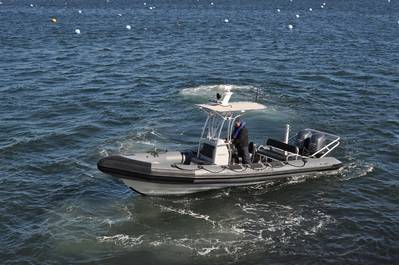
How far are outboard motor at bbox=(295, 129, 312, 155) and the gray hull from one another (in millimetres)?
1250

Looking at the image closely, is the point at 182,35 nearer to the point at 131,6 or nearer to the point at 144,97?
the point at 144,97

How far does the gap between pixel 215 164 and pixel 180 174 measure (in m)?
1.30

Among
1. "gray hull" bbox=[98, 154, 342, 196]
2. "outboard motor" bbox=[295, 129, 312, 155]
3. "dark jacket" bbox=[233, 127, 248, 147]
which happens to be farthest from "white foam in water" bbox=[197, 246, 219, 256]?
"outboard motor" bbox=[295, 129, 312, 155]

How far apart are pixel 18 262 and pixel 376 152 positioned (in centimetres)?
1302

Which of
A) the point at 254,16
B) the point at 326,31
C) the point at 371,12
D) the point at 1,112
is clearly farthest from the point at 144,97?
the point at 371,12

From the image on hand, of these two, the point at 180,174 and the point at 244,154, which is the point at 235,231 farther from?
the point at 244,154

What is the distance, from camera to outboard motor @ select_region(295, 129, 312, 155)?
1831 centimetres

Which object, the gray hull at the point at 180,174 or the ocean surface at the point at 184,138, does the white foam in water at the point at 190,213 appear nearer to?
the ocean surface at the point at 184,138

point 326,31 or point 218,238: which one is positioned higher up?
point 326,31

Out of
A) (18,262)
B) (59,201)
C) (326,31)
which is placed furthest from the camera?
(326,31)

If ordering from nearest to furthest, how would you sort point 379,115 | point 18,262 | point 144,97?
point 18,262 → point 379,115 → point 144,97

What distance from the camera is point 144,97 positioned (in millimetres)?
27688

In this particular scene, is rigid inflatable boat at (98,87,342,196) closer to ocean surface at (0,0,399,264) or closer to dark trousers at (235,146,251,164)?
dark trousers at (235,146,251,164)

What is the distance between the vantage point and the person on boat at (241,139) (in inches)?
652
